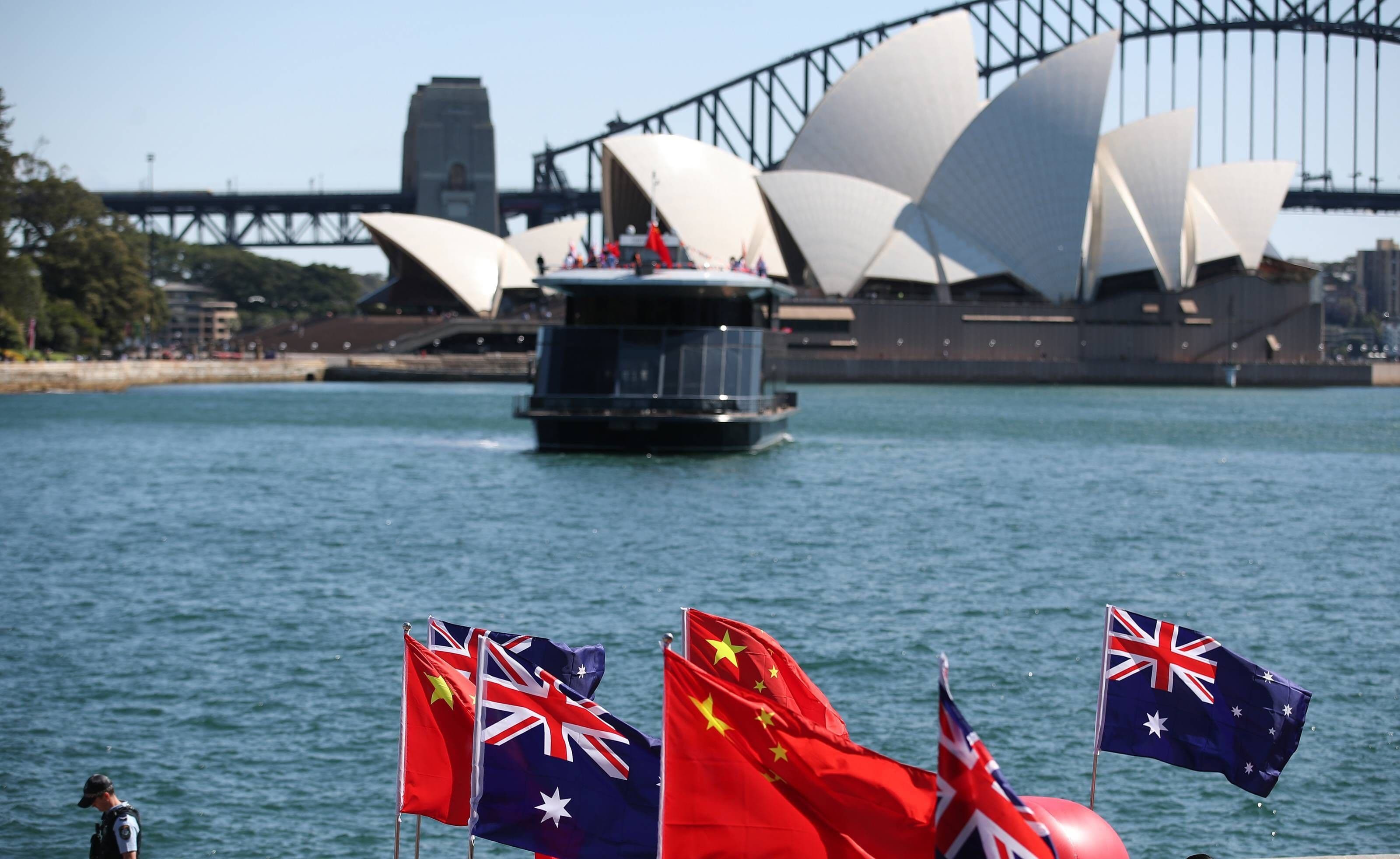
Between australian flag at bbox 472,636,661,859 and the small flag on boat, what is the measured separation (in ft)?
5.27

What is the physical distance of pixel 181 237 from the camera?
4828 inches

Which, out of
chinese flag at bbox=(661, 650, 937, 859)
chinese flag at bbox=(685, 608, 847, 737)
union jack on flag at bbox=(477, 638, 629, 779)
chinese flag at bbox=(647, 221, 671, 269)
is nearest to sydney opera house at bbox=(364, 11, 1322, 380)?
chinese flag at bbox=(647, 221, 671, 269)

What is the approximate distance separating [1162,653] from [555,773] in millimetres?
3124

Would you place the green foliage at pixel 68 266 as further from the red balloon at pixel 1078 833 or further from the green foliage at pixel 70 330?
the red balloon at pixel 1078 833

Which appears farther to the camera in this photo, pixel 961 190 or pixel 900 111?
pixel 900 111

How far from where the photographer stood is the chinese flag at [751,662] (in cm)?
737

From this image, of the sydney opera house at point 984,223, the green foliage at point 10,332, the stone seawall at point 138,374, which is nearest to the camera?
the green foliage at point 10,332

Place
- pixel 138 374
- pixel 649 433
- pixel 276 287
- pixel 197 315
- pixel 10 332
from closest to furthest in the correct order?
pixel 649 433
pixel 10 332
pixel 138 374
pixel 276 287
pixel 197 315

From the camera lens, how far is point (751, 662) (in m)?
7.41

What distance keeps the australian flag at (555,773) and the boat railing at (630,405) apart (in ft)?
90.2

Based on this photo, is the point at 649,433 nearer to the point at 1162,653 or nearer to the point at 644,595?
the point at 644,595

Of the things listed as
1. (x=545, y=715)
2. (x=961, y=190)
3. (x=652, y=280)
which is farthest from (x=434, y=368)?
(x=545, y=715)

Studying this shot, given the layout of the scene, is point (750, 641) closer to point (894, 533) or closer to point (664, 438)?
point (894, 533)

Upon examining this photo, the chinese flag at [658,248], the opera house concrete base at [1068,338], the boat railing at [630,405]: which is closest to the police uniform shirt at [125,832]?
the boat railing at [630,405]
